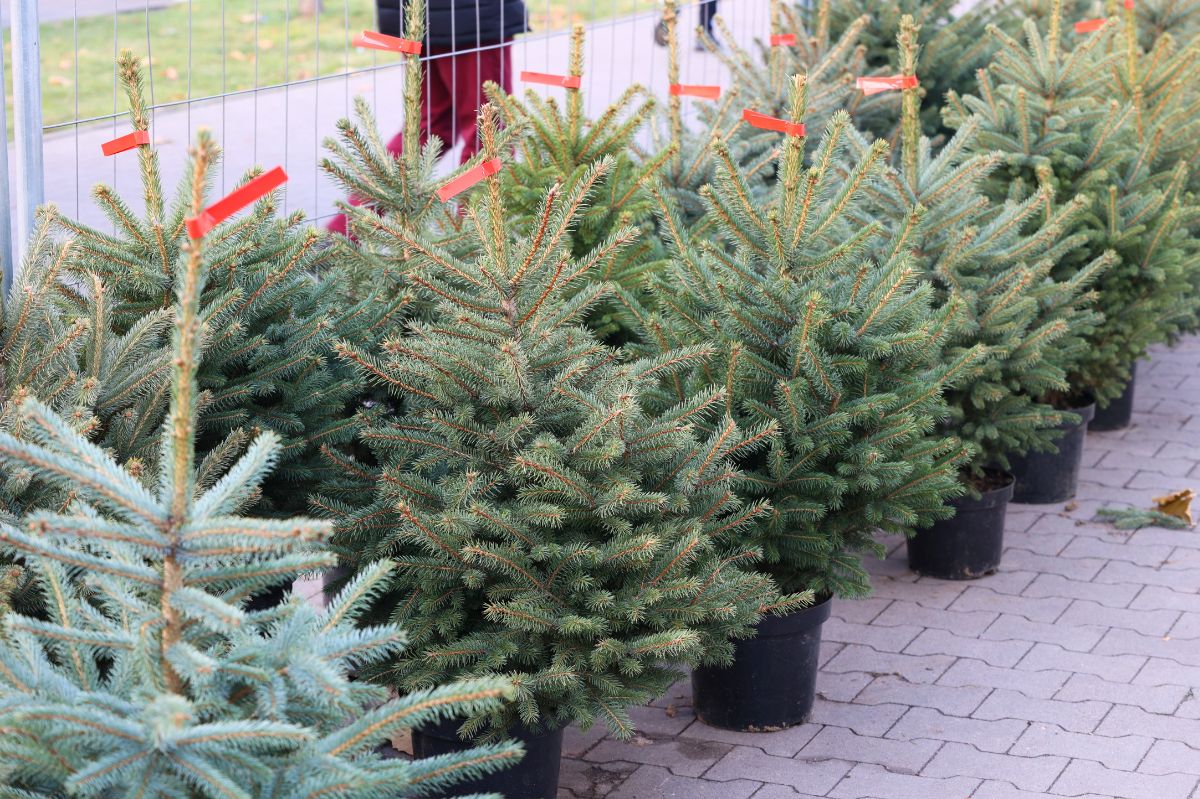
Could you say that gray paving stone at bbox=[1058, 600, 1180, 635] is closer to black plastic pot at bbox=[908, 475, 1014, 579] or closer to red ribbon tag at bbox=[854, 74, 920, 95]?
black plastic pot at bbox=[908, 475, 1014, 579]

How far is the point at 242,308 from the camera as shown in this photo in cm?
313

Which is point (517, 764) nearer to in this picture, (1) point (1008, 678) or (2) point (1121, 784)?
(2) point (1121, 784)

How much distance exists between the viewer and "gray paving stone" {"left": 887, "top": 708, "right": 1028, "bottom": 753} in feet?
11.8

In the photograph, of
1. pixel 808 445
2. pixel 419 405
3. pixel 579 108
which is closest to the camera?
pixel 419 405

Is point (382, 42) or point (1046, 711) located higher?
point (382, 42)

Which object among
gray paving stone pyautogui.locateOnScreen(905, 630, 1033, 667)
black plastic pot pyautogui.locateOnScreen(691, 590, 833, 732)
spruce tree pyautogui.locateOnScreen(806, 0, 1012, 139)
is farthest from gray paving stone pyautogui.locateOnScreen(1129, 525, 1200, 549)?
spruce tree pyautogui.locateOnScreen(806, 0, 1012, 139)

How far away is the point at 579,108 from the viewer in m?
4.14

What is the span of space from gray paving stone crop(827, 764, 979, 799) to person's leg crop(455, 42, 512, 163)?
3.41 meters

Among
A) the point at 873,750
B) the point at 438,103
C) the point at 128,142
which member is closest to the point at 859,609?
the point at 873,750

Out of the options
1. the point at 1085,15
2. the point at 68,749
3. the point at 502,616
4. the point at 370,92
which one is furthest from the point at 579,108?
the point at 370,92

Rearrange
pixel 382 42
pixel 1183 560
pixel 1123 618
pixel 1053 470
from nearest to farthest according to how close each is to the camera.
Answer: pixel 382 42 < pixel 1123 618 < pixel 1183 560 < pixel 1053 470

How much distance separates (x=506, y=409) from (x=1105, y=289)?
127 inches

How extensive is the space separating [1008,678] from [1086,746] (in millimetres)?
437

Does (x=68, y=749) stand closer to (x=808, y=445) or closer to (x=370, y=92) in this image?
(x=808, y=445)
